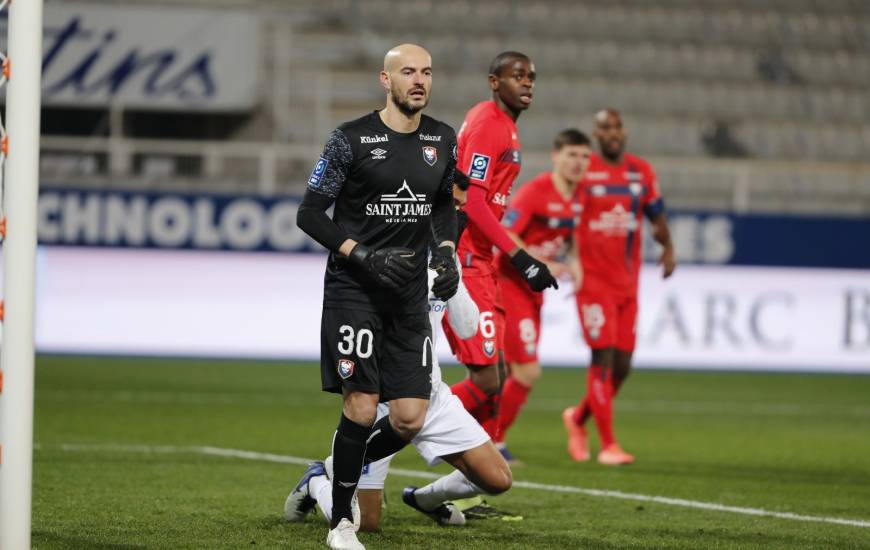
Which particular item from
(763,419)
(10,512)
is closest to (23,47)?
(10,512)

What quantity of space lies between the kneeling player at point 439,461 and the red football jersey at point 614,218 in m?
3.83

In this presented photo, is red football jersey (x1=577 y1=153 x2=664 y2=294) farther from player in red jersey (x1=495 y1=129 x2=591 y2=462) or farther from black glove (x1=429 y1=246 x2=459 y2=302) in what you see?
black glove (x1=429 y1=246 x2=459 y2=302)

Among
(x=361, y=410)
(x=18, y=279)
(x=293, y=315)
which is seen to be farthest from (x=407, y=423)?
(x=293, y=315)

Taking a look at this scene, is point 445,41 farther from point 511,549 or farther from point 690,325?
point 511,549

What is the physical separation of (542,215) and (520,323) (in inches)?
35.6

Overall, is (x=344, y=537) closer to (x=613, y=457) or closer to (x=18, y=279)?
(x=18, y=279)

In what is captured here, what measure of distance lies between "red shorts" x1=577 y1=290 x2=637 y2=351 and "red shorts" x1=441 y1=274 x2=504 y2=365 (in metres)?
2.60

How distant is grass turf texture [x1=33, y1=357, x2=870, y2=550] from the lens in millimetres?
6355

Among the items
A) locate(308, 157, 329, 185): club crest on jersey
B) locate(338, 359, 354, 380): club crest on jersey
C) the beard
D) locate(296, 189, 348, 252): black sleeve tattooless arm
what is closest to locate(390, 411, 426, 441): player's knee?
locate(338, 359, 354, 380): club crest on jersey

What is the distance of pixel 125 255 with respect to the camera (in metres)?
18.2

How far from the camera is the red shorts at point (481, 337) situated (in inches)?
292

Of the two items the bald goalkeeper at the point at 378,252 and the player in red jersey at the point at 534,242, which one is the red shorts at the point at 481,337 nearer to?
the bald goalkeeper at the point at 378,252

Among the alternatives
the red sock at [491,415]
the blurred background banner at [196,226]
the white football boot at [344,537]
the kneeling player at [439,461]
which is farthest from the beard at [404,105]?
the blurred background banner at [196,226]

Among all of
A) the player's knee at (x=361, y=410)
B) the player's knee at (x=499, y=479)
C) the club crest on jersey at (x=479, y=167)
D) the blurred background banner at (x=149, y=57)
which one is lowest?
the player's knee at (x=499, y=479)
